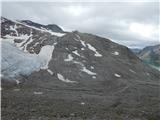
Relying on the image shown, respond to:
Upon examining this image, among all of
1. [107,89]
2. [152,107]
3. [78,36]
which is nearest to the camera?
[152,107]

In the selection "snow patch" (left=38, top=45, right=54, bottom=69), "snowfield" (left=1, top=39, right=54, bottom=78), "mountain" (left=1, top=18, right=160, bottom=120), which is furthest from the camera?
"snow patch" (left=38, top=45, right=54, bottom=69)

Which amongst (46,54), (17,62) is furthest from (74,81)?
(46,54)

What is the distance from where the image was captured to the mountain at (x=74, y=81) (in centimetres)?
4528

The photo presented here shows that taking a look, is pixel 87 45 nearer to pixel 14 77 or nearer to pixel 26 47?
pixel 26 47

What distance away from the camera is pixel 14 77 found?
7138 cm

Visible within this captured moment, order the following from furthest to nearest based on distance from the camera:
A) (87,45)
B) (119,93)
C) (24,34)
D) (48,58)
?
(24,34)
(87,45)
(48,58)
(119,93)

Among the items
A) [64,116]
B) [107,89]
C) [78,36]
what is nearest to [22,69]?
[107,89]

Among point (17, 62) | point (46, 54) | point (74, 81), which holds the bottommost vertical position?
point (74, 81)

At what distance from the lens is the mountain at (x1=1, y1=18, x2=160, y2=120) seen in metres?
45.3

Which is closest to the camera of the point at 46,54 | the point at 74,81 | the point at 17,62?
the point at 74,81

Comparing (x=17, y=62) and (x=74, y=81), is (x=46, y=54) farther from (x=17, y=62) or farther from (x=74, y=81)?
(x=74, y=81)

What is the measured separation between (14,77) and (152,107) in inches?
1422

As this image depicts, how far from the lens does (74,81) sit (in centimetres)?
7675

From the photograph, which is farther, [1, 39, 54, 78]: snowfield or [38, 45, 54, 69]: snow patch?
[38, 45, 54, 69]: snow patch
